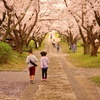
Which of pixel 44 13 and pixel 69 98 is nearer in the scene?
pixel 69 98

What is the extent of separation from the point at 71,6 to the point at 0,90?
15.9 m

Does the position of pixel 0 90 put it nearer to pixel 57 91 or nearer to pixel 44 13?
pixel 57 91

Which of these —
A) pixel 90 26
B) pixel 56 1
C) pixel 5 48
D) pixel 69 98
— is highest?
Result: pixel 56 1

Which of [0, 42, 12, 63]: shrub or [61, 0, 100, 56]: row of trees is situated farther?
[0, 42, 12, 63]: shrub

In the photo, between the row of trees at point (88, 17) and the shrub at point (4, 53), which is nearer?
the row of trees at point (88, 17)

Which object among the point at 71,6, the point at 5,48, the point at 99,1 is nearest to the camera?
the point at 99,1

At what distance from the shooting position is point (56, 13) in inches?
1553

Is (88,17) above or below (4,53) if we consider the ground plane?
above

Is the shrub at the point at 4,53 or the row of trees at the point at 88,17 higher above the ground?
the row of trees at the point at 88,17

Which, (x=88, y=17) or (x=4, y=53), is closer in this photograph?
(x=4, y=53)

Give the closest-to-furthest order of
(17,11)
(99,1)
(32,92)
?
(32,92) → (99,1) → (17,11)

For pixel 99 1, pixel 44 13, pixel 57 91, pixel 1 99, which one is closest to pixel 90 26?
pixel 44 13

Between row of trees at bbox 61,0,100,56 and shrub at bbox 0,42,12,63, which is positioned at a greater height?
row of trees at bbox 61,0,100,56

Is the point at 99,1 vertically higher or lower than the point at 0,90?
higher
